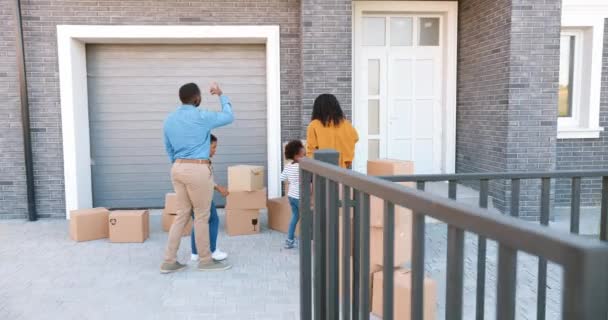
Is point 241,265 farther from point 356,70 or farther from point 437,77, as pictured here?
point 437,77

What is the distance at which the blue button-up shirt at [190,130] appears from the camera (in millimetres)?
4766

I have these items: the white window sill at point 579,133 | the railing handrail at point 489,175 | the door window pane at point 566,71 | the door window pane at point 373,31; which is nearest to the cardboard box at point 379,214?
the railing handrail at point 489,175

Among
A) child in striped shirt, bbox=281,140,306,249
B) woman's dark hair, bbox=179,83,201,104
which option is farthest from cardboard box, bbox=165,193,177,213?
woman's dark hair, bbox=179,83,201,104

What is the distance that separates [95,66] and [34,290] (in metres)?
4.15

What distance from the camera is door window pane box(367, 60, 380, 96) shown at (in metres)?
7.97

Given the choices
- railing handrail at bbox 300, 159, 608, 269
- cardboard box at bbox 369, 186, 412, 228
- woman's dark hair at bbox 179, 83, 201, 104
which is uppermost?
woman's dark hair at bbox 179, 83, 201, 104

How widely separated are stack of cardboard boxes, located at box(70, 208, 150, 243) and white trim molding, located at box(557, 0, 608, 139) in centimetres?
604

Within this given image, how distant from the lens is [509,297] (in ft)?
3.60

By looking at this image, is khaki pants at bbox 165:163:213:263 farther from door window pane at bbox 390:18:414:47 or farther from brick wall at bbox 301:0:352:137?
door window pane at bbox 390:18:414:47

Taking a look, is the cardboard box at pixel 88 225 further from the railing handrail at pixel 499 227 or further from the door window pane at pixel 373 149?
the railing handrail at pixel 499 227

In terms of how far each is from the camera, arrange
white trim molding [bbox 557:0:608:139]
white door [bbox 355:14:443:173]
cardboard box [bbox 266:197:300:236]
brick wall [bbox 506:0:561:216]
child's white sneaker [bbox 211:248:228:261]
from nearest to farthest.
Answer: child's white sneaker [bbox 211:248:228:261] < cardboard box [bbox 266:197:300:236] < brick wall [bbox 506:0:561:216] < white trim molding [bbox 557:0:608:139] < white door [bbox 355:14:443:173]

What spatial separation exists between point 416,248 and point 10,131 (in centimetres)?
745

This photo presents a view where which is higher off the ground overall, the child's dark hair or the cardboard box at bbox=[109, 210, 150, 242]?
the child's dark hair

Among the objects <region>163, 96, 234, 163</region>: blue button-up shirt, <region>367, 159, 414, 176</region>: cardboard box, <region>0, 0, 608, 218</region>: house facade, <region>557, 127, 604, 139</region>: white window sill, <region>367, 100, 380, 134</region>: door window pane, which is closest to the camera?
<region>367, 159, 414, 176</region>: cardboard box
